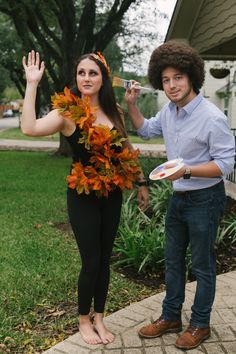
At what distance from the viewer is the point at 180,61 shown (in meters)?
2.84

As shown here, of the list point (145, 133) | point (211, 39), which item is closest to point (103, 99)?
point (145, 133)

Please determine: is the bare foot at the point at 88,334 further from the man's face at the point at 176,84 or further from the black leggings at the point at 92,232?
the man's face at the point at 176,84

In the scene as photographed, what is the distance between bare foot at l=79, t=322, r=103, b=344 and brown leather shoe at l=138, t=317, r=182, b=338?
0.31 m

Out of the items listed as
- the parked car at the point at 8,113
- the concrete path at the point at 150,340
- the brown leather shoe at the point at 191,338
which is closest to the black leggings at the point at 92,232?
the concrete path at the point at 150,340

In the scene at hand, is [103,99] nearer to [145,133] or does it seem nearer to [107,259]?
[145,133]

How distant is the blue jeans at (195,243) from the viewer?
298 cm

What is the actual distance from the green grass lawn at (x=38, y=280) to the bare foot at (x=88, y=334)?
0.71 ft

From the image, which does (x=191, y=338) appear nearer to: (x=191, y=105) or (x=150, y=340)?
(x=150, y=340)

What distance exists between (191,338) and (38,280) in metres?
1.72

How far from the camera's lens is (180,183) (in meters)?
3.03

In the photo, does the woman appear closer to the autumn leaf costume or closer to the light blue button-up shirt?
the autumn leaf costume

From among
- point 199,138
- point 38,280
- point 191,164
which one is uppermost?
point 199,138

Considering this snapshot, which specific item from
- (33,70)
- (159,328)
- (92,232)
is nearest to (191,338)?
(159,328)

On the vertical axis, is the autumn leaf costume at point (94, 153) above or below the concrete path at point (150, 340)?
above
